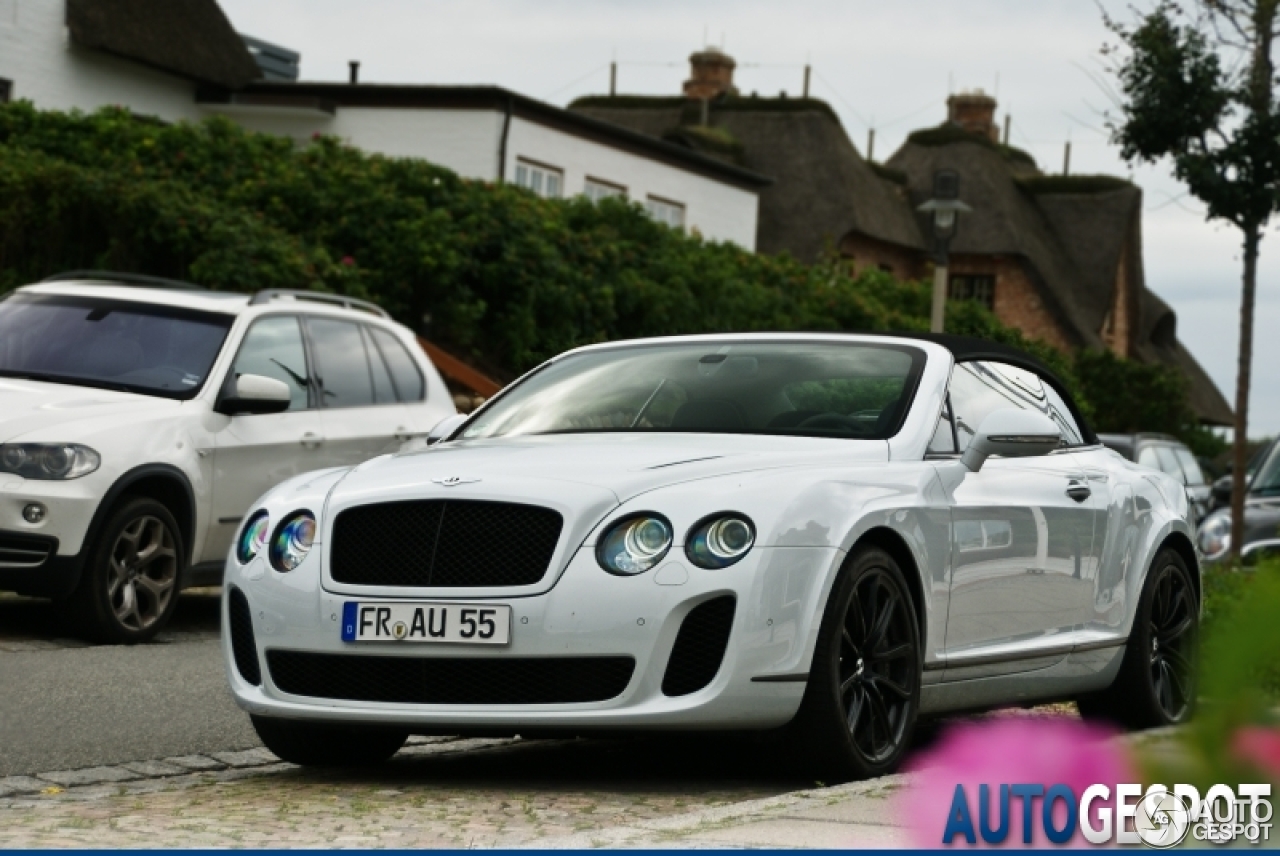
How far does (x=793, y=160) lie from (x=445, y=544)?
50.2m

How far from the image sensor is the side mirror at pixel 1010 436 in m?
6.90

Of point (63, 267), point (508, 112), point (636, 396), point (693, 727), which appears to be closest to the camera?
point (693, 727)

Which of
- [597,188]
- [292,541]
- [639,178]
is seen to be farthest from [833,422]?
[639,178]

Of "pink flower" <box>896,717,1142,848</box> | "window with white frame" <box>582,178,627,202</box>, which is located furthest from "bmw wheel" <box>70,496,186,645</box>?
"window with white frame" <box>582,178,627,202</box>

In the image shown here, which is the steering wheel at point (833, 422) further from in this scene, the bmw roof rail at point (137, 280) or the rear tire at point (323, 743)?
the bmw roof rail at point (137, 280)

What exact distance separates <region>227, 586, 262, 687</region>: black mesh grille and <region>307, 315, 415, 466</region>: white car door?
5528 mm

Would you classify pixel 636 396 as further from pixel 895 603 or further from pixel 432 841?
pixel 432 841

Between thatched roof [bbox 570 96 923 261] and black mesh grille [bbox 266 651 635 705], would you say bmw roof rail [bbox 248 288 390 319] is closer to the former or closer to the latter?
black mesh grille [bbox 266 651 635 705]

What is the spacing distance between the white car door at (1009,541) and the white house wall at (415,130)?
89.9 ft

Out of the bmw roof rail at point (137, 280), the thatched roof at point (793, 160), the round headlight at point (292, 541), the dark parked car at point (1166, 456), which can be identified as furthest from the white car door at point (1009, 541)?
the thatched roof at point (793, 160)

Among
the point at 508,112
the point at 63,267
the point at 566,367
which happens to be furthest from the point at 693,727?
the point at 508,112

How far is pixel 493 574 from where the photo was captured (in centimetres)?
598

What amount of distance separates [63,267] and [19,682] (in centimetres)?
1118

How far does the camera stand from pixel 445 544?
6.06m
